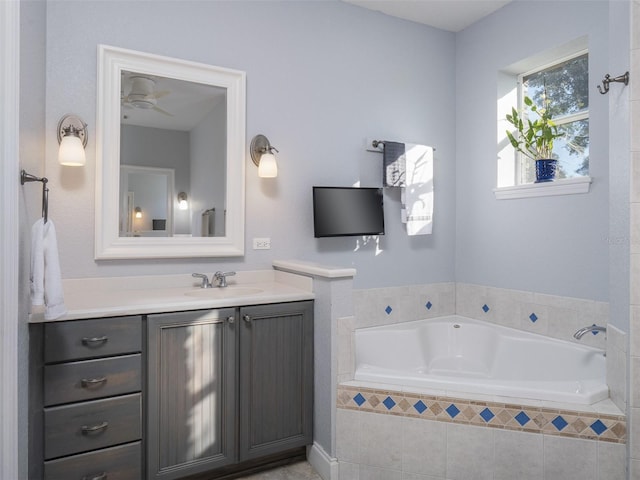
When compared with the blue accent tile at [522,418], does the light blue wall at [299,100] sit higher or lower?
higher

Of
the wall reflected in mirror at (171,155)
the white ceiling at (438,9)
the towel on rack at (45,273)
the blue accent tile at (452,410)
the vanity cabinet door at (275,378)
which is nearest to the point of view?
the towel on rack at (45,273)

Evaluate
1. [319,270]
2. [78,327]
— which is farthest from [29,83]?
[319,270]

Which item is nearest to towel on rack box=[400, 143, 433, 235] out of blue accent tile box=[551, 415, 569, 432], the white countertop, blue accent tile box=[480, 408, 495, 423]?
the white countertop

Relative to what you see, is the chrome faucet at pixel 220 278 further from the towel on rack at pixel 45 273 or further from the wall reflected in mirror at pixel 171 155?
the towel on rack at pixel 45 273

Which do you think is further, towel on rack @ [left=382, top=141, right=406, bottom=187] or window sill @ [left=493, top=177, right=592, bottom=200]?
towel on rack @ [left=382, top=141, right=406, bottom=187]

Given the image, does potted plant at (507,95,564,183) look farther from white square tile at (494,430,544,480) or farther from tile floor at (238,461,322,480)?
tile floor at (238,461,322,480)

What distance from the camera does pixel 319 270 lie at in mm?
2176

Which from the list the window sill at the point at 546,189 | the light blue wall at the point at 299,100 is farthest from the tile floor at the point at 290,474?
the window sill at the point at 546,189

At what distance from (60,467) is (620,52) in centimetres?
304

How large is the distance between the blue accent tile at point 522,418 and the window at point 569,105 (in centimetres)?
163

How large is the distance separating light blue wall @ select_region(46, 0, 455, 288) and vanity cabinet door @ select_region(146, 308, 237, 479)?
0.63m

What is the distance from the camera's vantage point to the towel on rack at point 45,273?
1.65 m

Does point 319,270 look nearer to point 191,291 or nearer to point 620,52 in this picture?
point 191,291

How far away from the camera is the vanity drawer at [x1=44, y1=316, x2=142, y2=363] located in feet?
5.66
